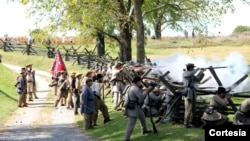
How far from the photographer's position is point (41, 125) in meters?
22.7

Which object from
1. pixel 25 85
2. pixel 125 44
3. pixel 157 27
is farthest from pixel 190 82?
pixel 157 27

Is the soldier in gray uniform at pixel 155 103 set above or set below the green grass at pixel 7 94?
above

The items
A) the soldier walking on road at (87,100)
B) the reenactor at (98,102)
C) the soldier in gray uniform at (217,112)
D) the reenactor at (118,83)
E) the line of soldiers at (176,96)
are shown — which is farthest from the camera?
the reenactor at (118,83)

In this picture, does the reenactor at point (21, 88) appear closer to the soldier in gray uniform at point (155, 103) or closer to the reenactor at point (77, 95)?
the reenactor at point (77, 95)

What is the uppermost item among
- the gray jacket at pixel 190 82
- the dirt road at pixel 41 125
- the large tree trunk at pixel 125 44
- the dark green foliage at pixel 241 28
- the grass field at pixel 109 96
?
the dark green foliage at pixel 241 28

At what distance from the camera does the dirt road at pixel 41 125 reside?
19.5m

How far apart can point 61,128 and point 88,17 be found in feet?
43.1

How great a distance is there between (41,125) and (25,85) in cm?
699

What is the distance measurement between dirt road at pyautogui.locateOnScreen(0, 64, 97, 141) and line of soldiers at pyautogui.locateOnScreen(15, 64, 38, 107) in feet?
1.82

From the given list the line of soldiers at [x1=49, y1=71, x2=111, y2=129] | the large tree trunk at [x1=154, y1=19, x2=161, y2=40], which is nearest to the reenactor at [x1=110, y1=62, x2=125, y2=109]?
the line of soldiers at [x1=49, y1=71, x2=111, y2=129]

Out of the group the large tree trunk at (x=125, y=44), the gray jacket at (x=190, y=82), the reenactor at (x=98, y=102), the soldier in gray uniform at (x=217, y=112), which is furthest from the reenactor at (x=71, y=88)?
the soldier in gray uniform at (x=217, y=112)

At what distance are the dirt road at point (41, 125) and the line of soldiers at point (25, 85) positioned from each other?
0.55 m

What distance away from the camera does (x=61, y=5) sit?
33188 millimetres

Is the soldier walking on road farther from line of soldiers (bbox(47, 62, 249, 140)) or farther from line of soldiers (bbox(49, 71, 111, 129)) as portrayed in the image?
line of soldiers (bbox(47, 62, 249, 140))
